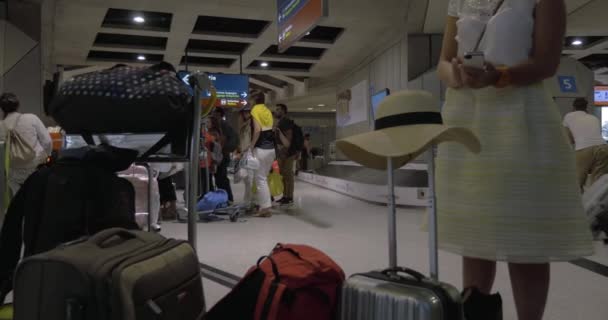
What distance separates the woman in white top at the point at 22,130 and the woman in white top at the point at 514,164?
448cm

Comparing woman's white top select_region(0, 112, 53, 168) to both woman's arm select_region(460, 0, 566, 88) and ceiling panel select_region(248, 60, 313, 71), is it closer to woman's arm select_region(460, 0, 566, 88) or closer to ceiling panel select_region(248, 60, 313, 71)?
woman's arm select_region(460, 0, 566, 88)

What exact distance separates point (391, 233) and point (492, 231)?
0.28 meters

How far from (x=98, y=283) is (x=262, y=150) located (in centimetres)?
508

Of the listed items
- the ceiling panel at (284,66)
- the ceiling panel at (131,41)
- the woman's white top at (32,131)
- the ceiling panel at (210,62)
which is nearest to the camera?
the woman's white top at (32,131)

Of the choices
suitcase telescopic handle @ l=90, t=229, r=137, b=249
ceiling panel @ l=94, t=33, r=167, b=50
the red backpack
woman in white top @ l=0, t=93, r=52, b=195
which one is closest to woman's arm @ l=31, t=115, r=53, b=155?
woman in white top @ l=0, t=93, r=52, b=195

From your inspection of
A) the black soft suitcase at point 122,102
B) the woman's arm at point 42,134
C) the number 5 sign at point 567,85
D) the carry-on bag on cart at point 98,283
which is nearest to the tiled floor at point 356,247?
the black soft suitcase at point 122,102

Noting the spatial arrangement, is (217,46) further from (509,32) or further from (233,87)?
(509,32)

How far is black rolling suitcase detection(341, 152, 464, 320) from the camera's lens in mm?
1056

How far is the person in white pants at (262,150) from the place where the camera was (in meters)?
6.05

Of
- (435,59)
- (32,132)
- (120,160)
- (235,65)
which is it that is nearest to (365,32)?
(435,59)

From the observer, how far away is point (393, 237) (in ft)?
4.13

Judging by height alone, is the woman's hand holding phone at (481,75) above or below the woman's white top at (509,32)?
below

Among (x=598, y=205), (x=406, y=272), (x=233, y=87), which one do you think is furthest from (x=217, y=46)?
(x=406, y=272)

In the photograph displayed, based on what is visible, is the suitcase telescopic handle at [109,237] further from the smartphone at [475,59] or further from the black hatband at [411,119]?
the smartphone at [475,59]
